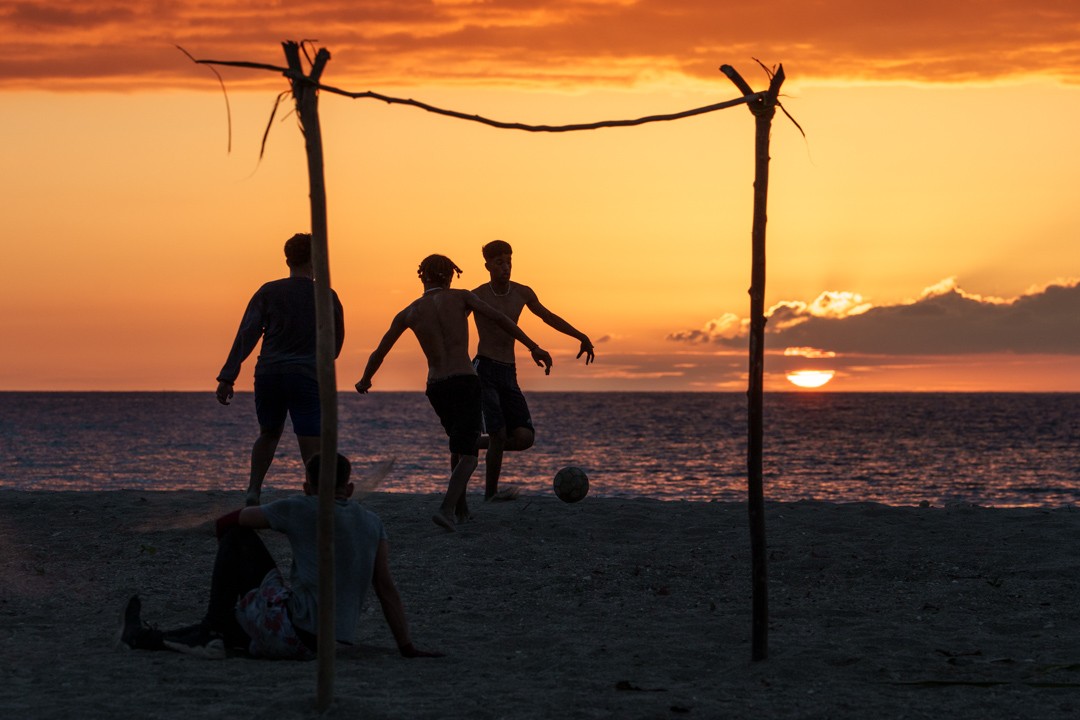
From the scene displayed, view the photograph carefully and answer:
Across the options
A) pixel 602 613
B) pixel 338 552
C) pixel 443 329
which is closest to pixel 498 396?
pixel 443 329

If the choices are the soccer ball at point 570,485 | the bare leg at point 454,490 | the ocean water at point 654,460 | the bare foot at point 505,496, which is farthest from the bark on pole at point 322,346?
the ocean water at point 654,460

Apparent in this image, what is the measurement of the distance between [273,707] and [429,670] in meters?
1.23

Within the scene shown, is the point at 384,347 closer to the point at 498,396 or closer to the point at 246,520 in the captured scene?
the point at 498,396

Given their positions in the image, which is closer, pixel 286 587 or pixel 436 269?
pixel 286 587

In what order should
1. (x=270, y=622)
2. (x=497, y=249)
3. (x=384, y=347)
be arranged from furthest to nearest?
(x=497, y=249) < (x=384, y=347) < (x=270, y=622)

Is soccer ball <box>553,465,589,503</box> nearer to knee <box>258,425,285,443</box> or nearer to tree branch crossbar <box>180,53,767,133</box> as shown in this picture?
knee <box>258,425,285,443</box>

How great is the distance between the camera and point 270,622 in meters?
7.00

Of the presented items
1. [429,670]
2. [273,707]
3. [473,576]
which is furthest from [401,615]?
[473,576]

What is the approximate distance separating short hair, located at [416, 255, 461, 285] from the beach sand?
2.36 m

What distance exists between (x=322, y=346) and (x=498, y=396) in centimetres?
591

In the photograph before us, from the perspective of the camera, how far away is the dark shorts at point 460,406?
34.1 feet

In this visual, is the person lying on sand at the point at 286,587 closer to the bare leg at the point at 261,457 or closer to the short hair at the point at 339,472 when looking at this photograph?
the short hair at the point at 339,472

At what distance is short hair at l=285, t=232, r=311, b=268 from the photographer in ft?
32.0

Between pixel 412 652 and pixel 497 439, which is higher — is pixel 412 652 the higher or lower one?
the lower one
